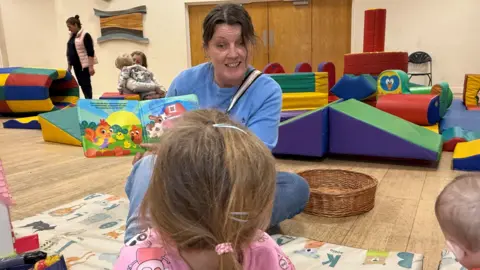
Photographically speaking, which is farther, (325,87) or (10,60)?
(10,60)

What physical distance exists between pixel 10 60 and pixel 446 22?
28.4 feet

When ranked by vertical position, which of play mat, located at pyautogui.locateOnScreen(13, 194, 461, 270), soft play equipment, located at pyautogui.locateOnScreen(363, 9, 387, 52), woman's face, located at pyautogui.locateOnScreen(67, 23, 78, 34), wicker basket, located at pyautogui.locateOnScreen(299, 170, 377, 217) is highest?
woman's face, located at pyautogui.locateOnScreen(67, 23, 78, 34)

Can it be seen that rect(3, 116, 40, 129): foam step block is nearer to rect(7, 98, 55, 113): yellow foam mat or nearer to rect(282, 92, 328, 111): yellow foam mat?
rect(7, 98, 55, 113): yellow foam mat

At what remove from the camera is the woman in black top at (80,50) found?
638 centimetres

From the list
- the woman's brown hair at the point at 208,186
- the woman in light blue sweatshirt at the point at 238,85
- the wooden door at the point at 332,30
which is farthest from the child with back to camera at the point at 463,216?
Answer: the wooden door at the point at 332,30

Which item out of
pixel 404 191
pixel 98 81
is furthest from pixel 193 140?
pixel 98 81

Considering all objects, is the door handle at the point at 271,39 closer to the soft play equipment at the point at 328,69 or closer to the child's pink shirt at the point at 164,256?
the soft play equipment at the point at 328,69

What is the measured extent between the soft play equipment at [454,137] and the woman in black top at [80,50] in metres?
5.12

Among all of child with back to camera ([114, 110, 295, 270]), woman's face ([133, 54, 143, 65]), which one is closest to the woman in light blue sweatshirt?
child with back to camera ([114, 110, 295, 270])

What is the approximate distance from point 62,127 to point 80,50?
249 centimetres

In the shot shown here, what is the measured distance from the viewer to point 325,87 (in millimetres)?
4520

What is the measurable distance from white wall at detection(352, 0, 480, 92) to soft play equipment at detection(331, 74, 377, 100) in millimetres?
2758

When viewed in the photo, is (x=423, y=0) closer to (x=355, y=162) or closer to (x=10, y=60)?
(x=355, y=162)

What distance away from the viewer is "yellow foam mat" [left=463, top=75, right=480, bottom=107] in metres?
5.29
